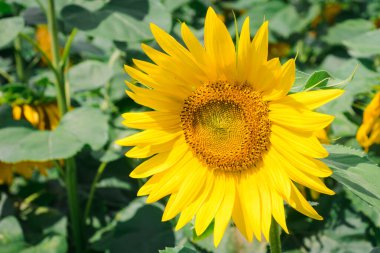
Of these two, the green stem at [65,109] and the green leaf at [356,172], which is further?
the green stem at [65,109]

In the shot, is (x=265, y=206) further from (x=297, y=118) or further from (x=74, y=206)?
(x=74, y=206)

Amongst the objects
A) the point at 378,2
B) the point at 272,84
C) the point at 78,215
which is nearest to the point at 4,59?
the point at 78,215

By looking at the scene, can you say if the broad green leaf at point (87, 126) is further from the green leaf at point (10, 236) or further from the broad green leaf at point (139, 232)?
the green leaf at point (10, 236)

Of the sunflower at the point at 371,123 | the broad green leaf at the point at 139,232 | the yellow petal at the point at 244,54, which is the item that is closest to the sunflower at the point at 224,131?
the yellow petal at the point at 244,54

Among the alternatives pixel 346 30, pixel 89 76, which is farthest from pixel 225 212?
pixel 346 30

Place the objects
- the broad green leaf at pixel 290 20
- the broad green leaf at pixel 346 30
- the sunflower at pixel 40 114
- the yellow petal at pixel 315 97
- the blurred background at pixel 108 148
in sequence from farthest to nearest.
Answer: the broad green leaf at pixel 290 20, the broad green leaf at pixel 346 30, the sunflower at pixel 40 114, the blurred background at pixel 108 148, the yellow petal at pixel 315 97

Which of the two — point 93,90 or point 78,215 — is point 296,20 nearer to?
point 93,90

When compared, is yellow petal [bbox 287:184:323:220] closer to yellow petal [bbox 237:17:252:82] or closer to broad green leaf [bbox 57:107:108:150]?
yellow petal [bbox 237:17:252:82]
